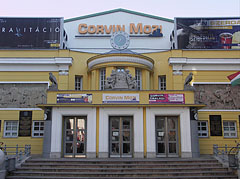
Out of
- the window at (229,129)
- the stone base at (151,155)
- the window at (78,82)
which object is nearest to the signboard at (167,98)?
the stone base at (151,155)

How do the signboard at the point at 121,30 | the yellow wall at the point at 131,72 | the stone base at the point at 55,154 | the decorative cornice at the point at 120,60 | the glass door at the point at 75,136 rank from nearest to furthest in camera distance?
1. the stone base at the point at 55,154
2. the glass door at the point at 75,136
3. the yellow wall at the point at 131,72
4. the decorative cornice at the point at 120,60
5. the signboard at the point at 121,30

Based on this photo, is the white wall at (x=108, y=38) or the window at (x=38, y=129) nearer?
the window at (x=38, y=129)

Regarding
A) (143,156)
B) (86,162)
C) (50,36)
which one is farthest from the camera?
(50,36)

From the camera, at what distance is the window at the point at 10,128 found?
2109 cm

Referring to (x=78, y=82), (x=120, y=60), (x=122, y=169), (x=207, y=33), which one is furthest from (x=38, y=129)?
(x=207, y=33)

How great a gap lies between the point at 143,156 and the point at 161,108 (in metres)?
3.23

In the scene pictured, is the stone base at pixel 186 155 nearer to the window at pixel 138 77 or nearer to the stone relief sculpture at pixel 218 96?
the stone relief sculpture at pixel 218 96

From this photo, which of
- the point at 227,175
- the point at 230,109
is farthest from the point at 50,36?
the point at 227,175

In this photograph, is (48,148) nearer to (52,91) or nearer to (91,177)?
(52,91)

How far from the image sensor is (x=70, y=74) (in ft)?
74.1

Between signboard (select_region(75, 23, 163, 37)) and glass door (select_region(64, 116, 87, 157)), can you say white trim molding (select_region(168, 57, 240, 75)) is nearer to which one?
signboard (select_region(75, 23, 163, 37))

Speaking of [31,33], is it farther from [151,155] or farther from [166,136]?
[151,155]

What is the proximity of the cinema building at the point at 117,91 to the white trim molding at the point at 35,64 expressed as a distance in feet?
0.27

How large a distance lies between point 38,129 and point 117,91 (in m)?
8.17
